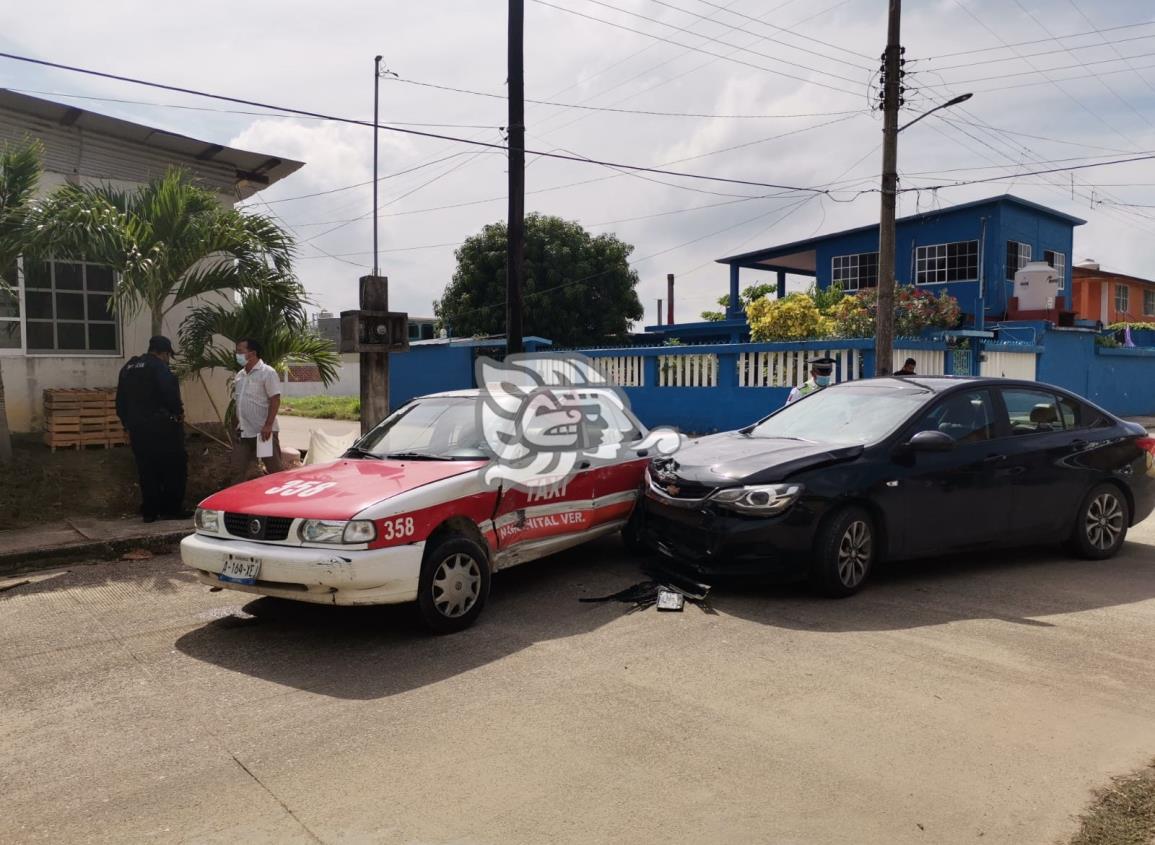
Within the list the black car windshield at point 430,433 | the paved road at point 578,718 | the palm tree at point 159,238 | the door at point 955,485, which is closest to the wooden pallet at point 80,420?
the palm tree at point 159,238

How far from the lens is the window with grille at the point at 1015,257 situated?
85.3 feet

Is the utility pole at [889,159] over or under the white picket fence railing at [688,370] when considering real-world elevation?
over

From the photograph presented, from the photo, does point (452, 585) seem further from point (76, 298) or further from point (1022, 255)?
point (1022, 255)

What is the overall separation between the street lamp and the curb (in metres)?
9.83

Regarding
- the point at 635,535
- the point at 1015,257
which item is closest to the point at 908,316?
the point at 1015,257

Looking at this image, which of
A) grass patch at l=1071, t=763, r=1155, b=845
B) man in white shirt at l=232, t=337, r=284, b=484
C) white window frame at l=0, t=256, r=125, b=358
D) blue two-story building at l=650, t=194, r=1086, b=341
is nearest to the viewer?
grass patch at l=1071, t=763, r=1155, b=845

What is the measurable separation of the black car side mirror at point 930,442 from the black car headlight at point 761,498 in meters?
0.94

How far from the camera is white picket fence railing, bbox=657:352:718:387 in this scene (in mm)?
15852

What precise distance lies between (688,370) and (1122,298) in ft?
108

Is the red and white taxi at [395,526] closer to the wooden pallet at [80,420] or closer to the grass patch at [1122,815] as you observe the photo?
the grass patch at [1122,815]

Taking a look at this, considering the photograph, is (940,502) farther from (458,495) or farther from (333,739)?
(333,739)


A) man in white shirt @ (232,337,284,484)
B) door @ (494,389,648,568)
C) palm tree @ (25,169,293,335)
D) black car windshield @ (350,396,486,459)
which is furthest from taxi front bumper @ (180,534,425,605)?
palm tree @ (25,169,293,335)

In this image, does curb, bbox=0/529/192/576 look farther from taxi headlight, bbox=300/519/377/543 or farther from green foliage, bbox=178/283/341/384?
taxi headlight, bbox=300/519/377/543

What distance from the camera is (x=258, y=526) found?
5.11m
